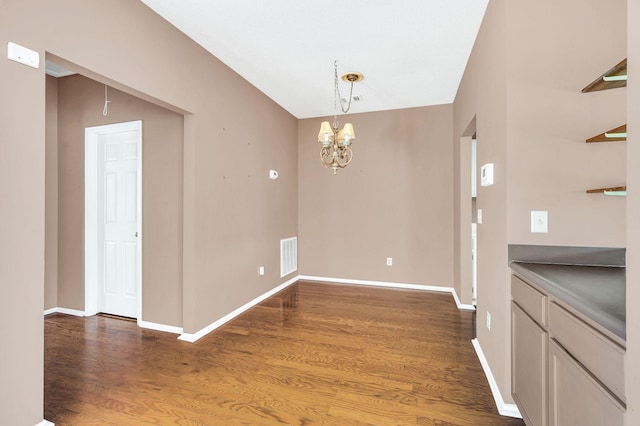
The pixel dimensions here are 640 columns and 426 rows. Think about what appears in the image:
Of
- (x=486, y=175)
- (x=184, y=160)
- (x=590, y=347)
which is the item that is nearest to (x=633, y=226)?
(x=590, y=347)

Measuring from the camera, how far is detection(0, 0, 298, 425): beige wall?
1487 mm

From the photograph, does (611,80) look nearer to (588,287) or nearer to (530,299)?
(588,287)

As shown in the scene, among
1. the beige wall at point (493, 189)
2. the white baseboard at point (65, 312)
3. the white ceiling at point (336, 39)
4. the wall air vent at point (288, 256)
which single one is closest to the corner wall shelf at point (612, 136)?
the beige wall at point (493, 189)

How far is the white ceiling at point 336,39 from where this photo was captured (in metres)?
2.24

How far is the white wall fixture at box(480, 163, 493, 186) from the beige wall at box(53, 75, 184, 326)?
274 centimetres

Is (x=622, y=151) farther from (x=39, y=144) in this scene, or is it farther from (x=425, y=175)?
(x=39, y=144)

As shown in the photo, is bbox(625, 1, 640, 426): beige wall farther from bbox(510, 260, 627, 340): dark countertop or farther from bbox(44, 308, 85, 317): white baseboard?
bbox(44, 308, 85, 317): white baseboard

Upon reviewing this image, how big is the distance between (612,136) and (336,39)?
85.5 inches

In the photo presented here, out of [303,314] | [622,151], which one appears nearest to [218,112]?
[303,314]

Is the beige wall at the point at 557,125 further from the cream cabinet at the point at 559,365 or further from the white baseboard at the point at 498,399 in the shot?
the cream cabinet at the point at 559,365

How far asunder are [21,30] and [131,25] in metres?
0.77

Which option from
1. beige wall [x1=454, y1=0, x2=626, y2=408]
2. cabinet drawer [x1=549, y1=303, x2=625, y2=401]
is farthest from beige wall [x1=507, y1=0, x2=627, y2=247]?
cabinet drawer [x1=549, y1=303, x2=625, y2=401]

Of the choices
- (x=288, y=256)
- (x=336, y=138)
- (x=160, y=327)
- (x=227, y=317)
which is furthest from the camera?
(x=288, y=256)

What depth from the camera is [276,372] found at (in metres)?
2.21
